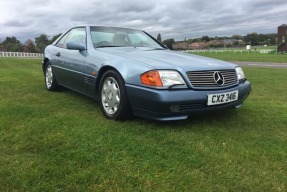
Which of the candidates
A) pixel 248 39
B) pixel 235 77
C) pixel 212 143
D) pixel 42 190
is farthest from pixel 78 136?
pixel 248 39

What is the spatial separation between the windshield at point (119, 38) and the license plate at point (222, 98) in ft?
5.86

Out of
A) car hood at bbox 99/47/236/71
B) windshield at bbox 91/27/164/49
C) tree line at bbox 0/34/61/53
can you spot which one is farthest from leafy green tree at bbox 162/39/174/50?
tree line at bbox 0/34/61/53

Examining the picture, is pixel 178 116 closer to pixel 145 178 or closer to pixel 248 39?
pixel 145 178

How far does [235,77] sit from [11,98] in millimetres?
3701

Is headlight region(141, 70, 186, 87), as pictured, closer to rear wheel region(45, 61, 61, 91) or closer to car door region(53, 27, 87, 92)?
A: car door region(53, 27, 87, 92)

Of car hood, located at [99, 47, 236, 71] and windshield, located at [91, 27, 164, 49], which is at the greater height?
windshield, located at [91, 27, 164, 49]

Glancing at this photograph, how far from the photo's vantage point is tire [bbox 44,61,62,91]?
6.24 meters

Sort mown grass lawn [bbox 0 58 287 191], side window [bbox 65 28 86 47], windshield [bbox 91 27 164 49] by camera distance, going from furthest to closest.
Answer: side window [bbox 65 28 86 47] < windshield [bbox 91 27 164 49] < mown grass lawn [bbox 0 58 287 191]

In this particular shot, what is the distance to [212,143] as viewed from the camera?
11.3 ft

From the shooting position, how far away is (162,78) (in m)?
3.65

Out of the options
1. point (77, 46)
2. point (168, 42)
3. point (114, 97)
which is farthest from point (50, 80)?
point (114, 97)

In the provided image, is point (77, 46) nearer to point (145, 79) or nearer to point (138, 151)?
point (145, 79)

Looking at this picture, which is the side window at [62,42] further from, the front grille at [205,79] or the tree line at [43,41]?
the tree line at [43,41]

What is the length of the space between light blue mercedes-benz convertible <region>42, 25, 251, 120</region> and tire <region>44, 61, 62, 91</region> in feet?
3.51
